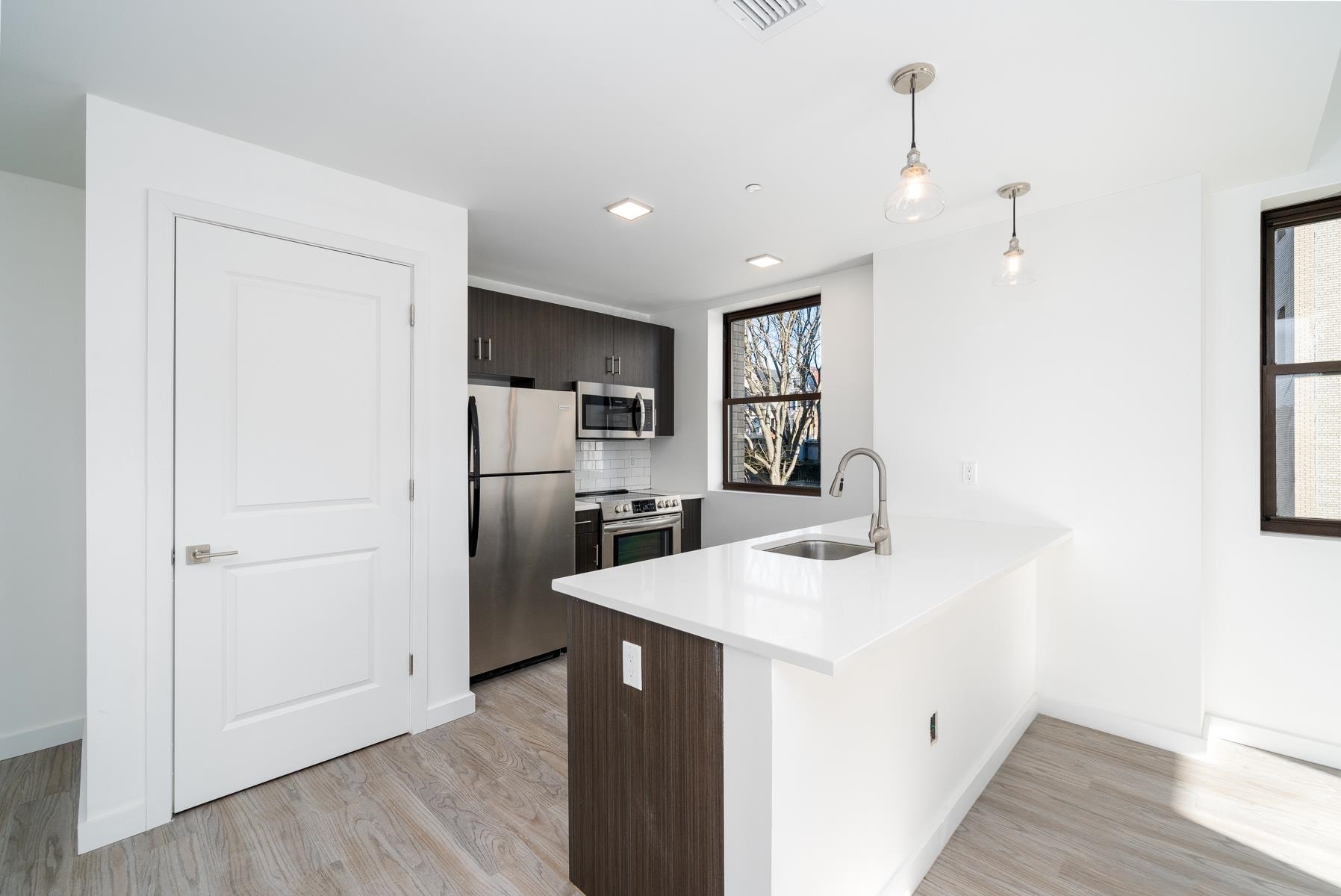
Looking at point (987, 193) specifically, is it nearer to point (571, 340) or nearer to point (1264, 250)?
point (1264, 250)

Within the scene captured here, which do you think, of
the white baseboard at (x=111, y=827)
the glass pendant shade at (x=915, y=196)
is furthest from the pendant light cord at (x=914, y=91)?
the white baseboard at (x=111, y=827)

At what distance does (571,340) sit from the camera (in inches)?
162

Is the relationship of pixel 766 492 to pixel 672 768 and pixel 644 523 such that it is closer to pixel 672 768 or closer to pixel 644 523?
pixel 644 523

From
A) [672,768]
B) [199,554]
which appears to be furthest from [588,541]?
[672,768]

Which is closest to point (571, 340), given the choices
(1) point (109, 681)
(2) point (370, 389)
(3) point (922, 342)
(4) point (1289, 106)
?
(2) point (370, 389)

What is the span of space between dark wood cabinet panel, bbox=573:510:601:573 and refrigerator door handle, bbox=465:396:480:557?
755 mm

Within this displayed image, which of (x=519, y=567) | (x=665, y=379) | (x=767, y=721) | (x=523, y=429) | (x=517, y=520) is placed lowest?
(x=519, y=567)

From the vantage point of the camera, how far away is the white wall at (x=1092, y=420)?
2.49 metres

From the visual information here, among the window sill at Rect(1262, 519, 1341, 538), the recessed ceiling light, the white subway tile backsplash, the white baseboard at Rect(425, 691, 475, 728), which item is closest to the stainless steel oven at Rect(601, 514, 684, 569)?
the white subway tile backsplash

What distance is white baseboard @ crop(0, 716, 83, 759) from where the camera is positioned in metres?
2.46

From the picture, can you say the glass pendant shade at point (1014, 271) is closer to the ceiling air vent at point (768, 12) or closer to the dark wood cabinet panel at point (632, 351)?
the ceiling air vent at point (768, 12)

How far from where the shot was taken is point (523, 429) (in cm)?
342

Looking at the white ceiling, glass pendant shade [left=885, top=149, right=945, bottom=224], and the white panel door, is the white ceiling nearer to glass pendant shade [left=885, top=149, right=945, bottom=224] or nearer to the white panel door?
glass pendant shade [left=885, top=149, right=945, bottom=224]

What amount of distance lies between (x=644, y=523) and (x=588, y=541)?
1.53ft
